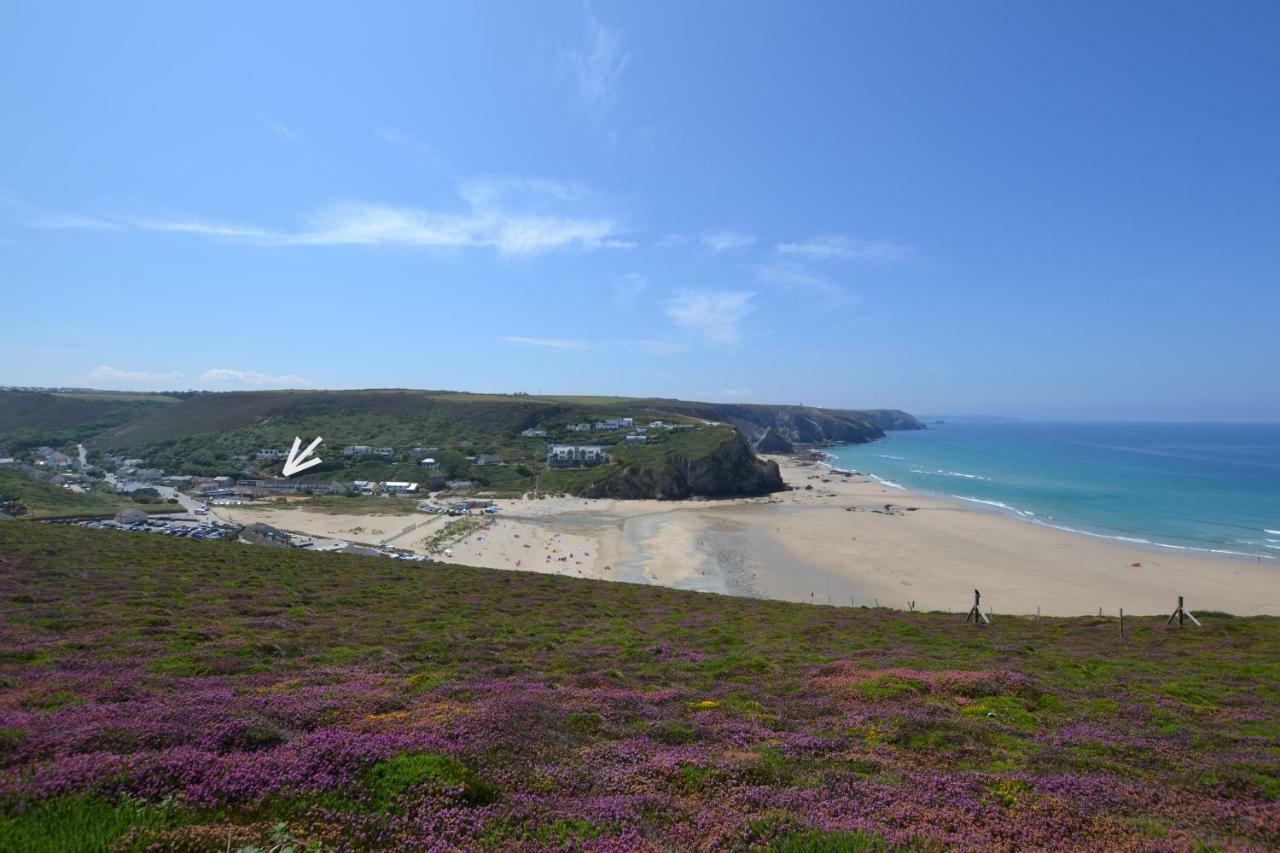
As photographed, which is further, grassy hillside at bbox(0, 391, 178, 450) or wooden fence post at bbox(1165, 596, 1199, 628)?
grassy hillside at bbox(0, 391, 178, 450)

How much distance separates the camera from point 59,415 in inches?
5556

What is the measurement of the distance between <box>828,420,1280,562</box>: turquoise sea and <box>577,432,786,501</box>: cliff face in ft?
95.0

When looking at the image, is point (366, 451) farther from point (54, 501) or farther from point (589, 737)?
point (589, 737)

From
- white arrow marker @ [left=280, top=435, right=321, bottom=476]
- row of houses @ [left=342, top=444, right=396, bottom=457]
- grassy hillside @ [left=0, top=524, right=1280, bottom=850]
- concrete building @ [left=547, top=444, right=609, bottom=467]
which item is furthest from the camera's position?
row of houses @ [left=342, top=444, right=396, bottom=457]

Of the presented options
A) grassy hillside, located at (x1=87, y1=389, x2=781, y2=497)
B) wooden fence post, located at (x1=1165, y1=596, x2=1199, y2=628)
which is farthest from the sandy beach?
grassy hillside, located at (x1=87, y1=389, x2=781, y2=497)

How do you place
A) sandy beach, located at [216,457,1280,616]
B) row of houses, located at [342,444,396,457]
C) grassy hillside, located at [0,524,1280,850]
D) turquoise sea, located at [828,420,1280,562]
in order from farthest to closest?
row of houses, located at [342,444,396,457] < turquoise sea, located at [828,420,1280,562] < sandy beach, located at [216,457,1280,616] < grassy hillside, located at [0,524,1280,850]

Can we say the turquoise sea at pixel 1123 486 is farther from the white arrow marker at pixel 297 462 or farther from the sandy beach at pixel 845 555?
the white arrow marker at pixel 297 462

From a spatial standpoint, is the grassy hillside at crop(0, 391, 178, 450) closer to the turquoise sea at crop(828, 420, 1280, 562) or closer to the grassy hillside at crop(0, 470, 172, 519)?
the grassy hillside at crop(0, 470, 172, 519)

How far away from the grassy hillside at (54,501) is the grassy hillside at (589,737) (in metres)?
44.1

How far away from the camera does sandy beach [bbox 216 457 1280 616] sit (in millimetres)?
40438

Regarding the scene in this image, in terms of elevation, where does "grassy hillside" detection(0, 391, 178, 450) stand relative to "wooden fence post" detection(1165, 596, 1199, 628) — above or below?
above

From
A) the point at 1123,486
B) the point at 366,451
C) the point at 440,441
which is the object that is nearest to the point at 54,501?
the point at 366,451

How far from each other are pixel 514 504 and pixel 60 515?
45658 mm

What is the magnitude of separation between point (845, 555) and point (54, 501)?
77303 millimetres
